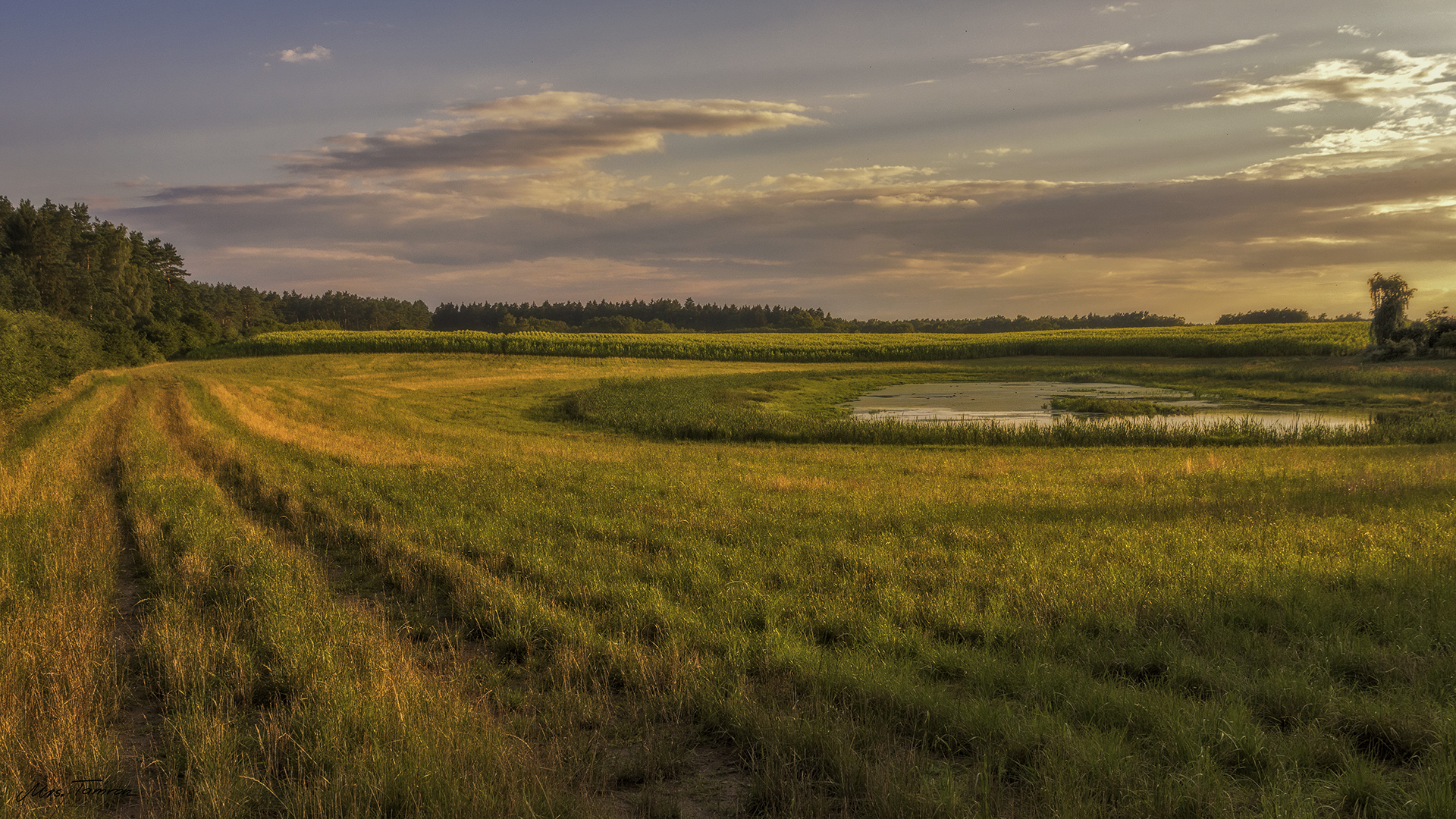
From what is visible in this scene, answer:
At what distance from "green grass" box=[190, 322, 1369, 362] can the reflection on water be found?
25.5 metres

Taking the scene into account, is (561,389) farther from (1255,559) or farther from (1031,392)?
(1255,559)

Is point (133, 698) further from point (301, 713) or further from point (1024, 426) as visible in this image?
point (1024, 426)

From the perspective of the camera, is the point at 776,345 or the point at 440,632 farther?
the point at 776,345

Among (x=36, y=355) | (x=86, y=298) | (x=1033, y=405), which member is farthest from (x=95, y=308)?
(x=1033, y=405)

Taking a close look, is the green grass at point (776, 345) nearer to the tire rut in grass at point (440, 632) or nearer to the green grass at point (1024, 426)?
the green grass at point (1024, 426)

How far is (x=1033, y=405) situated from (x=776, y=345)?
2015 inches

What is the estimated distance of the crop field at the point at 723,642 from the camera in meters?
5.04

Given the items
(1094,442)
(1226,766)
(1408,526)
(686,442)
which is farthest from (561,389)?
(1226,766)

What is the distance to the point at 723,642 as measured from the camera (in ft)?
24.8

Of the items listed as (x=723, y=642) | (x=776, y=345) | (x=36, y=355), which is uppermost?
(x=776, y=345)

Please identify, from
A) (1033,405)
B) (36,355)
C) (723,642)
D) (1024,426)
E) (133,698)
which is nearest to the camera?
(133,698)

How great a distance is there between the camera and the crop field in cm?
504

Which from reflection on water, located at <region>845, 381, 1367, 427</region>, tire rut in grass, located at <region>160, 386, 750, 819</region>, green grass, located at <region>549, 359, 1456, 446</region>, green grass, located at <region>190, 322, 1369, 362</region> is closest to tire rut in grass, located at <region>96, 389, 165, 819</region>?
tire rut in grass, located at <region>160, 386, 750, 819</region>

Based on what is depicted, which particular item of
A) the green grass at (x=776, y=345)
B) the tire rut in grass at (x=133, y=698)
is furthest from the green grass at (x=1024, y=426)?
the tire rut in grass at (x=133, y=698)
